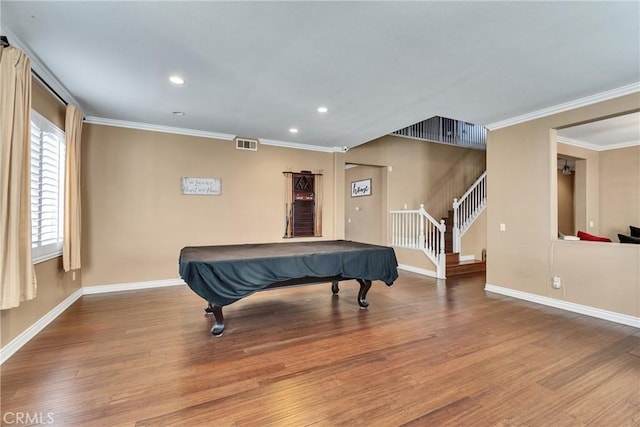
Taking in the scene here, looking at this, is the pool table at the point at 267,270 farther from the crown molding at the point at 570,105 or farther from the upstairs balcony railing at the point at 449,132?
the upstairs balcony railing at the point at 449,132

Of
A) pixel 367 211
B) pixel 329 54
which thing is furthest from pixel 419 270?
pixel 329 54

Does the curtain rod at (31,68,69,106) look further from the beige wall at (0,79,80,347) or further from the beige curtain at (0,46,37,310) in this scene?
the beige curtain at (0,46,37,310)

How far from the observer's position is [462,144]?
292 inches

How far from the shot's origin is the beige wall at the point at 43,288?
2.58 metres

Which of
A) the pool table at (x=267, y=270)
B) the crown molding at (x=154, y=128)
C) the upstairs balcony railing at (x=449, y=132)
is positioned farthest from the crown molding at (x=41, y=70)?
the upstairs balcony railing at (x=449, y=132)

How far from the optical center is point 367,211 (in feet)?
26.2

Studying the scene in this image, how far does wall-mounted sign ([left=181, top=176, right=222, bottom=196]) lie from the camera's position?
5176 mm

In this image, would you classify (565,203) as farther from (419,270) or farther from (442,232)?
(419,270)

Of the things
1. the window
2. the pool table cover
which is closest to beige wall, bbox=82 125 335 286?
the window

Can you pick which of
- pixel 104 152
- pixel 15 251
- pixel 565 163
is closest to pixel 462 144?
pixel 565 163

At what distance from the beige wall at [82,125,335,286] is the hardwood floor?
111 cm

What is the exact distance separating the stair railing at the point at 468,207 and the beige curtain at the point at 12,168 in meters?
6.70

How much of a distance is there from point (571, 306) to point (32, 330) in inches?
244

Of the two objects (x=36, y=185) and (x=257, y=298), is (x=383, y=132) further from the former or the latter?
(x=36, y=185)
